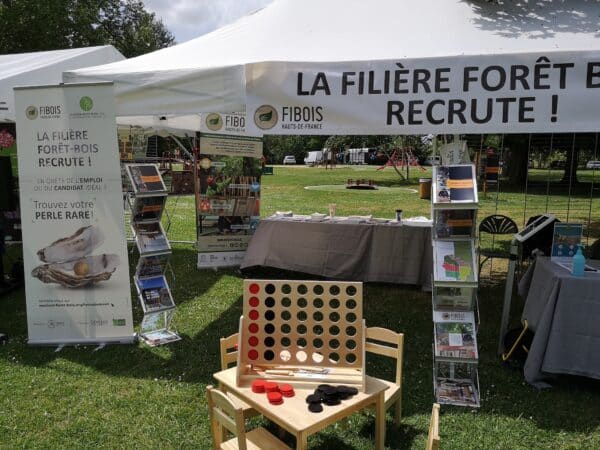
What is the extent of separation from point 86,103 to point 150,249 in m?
1.34

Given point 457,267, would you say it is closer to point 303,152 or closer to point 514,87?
point 514,87

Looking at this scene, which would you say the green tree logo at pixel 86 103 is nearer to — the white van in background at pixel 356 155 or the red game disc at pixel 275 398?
the red game disc at pixel 275 398

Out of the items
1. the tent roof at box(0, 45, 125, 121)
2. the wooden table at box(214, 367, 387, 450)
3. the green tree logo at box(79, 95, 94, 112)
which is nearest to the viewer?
the wooden table at box(214, 367, 387, 450)

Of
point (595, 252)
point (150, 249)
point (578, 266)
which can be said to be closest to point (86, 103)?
point (150, 249)

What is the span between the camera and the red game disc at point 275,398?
2.45 meters

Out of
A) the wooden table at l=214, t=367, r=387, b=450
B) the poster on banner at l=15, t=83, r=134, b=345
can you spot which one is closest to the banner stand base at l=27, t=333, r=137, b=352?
the poster on banner at l=15, t=83, r=134, b=345

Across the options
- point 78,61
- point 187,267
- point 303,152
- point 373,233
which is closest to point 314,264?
point 373,233

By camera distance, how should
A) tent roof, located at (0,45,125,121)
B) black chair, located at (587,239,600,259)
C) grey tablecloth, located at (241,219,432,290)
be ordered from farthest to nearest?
tent roof, located at (0,45,125,121) → grey tablecloth, located at (241,219,432,290) → black chair, located at (587,239,600,259)

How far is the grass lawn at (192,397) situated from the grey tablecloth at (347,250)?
633 millimetres

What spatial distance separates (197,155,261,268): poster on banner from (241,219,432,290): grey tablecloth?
47cm

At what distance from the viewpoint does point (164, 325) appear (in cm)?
470

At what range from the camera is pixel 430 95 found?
11.3 feet

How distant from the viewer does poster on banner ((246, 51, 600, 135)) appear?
3232 mm

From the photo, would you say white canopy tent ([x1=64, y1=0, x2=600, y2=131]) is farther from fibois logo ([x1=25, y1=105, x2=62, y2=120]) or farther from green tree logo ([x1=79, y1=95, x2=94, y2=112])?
fibois logo ([x1=25, y1=105, x2=62, y2=120])
